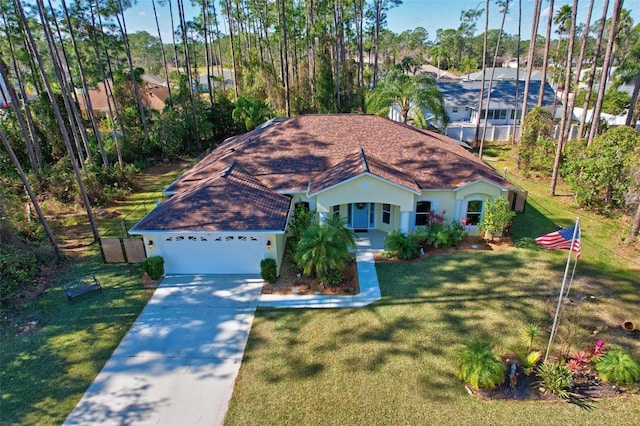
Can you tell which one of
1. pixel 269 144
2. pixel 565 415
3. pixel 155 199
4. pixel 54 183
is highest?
pixel 269 144

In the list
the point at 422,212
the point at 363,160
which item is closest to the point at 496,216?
the point at 422,212

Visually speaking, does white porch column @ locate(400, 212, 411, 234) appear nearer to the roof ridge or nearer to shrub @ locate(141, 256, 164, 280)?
the roof ridge

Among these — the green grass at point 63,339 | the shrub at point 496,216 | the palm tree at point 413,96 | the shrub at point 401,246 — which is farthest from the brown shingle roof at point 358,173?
the palm tree at point 413,96

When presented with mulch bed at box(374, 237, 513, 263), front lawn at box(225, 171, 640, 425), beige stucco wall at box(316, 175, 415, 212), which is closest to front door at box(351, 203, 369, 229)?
beige stucco wall at box(316, 175, 415, 212)

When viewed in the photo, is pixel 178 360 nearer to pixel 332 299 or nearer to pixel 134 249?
pixel 332 299

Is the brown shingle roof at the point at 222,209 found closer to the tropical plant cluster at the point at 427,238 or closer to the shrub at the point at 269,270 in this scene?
the shrub at the point at 269,270

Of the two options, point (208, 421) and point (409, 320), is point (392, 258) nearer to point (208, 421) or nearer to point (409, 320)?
point (409, 320)

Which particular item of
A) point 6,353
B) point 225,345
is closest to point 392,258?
point 225,345
